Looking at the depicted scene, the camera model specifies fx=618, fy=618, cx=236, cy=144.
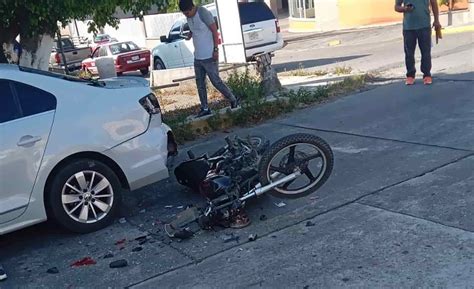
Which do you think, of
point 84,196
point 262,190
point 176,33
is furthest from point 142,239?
point 176,33

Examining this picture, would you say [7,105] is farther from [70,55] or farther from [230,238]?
[70,55]

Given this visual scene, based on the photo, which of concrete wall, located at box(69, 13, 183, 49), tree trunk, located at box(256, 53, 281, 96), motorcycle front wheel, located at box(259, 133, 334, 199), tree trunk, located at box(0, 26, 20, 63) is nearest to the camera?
motorcycle front wheel, located at box(259, 133, 334, 199)

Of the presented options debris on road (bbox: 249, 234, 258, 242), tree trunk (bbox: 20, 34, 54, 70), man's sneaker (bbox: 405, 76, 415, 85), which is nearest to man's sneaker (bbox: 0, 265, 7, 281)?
debris on road (bbox: 249, 234, 258, 242)

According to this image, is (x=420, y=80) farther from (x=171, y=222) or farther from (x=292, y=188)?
(x=171, y=222)

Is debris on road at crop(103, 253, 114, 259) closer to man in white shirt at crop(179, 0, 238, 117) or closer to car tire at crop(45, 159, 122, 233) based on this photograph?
car tire at crop(45, 159, 122, 233)

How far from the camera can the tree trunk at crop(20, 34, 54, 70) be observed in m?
8.47

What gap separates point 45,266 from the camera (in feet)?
16.5

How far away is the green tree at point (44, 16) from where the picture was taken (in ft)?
24.0

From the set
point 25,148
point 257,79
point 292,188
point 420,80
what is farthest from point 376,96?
point 25,148

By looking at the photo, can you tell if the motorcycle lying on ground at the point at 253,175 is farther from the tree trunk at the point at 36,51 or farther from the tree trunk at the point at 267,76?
the tree trunk at the point at 267,76

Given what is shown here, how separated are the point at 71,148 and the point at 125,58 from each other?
19.5 meters

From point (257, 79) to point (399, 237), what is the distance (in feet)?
24.2

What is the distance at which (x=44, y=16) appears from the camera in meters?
7.48

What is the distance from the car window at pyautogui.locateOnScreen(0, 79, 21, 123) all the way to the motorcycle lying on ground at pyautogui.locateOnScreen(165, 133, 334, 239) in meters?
1.65
